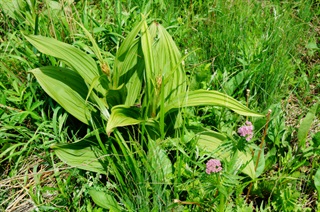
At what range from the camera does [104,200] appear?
2.01 metres

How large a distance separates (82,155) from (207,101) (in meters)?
0.71

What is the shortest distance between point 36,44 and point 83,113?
1.39 ft

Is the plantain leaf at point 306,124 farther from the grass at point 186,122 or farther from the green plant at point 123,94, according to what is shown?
the green plant at point 123,94

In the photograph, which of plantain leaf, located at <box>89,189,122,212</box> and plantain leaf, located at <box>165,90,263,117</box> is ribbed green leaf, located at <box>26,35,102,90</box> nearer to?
plantain leaf, located at <box>165,90,263,117</box>

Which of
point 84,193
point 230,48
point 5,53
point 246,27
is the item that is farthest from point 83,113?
point 246,27

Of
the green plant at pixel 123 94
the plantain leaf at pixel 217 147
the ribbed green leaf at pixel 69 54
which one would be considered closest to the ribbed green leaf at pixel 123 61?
the green plant at pixel 123 94

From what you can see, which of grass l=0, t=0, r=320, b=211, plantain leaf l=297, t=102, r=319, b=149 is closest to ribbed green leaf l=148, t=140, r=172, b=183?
grass l=0, t=0, r=320, b=211

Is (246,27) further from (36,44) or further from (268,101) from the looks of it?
(36,44)

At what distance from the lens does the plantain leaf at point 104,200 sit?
78.1 inches

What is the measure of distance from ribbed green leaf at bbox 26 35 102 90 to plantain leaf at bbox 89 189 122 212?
0.57 metres

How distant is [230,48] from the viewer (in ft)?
8.54

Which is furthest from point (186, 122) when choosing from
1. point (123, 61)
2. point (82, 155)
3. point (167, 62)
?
point (82, 155)

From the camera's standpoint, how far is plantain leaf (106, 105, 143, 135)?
194 centimetres

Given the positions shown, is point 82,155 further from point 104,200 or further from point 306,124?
point 306,124
